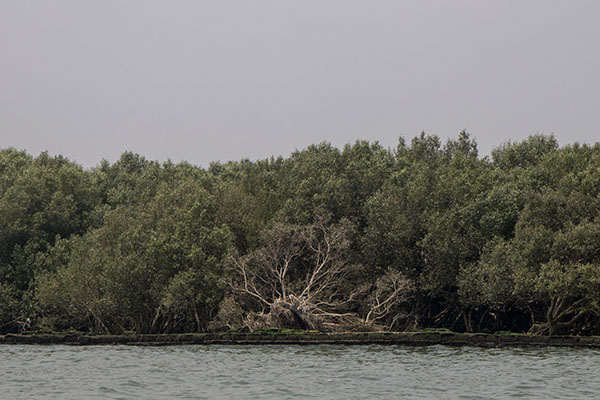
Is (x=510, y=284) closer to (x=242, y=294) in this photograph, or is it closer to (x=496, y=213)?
(x=496, y=213)

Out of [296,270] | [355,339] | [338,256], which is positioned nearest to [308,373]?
[355,339]

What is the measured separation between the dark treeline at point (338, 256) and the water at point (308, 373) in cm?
818

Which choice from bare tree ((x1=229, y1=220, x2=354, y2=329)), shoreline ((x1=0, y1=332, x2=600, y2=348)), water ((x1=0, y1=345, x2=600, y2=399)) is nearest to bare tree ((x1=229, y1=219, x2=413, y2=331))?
bare tree ((x1=229, y1=220, x2=354, y2=329))

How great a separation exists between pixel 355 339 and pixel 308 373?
1895 cm

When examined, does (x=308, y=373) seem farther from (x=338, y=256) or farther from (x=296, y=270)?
(x=296, y=270)

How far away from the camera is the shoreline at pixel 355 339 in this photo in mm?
52922

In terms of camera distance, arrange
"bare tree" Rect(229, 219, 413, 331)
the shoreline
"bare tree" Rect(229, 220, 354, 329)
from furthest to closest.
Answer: "bare tree" Rect(229, 220, 354, 329), "bare tree" Rect(229, 219, 413, 331), the shoreline

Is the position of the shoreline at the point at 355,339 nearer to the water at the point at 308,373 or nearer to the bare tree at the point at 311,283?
the bare tree at the point at 311,283

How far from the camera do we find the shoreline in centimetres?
5292

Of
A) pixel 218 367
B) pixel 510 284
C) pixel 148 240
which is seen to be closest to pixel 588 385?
Answer: pixel 218 367

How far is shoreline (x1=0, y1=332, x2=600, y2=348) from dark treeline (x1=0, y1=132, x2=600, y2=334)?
2.37 meters

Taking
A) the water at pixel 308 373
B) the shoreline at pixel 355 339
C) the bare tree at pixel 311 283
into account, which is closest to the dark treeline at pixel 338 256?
the bare tree at pixel 311 283

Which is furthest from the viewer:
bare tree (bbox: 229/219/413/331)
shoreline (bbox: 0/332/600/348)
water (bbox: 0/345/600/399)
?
bare tree (bbox: 229/219/413/331)

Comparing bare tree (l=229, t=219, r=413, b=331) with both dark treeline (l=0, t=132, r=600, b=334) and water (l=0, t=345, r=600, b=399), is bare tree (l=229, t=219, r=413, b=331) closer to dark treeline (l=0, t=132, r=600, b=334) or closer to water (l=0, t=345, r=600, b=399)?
dark treeline (l=0, t=132, r=600, b=334)
